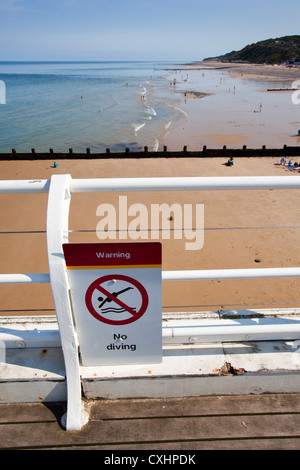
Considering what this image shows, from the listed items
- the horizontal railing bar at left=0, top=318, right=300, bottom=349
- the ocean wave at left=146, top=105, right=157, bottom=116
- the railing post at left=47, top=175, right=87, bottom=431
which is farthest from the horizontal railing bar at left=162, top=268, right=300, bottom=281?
the ocean wave at left=146, top=105, right=157, bottom=116

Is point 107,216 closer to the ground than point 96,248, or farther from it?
closer to the ground

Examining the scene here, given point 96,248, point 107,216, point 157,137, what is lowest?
point 107,216

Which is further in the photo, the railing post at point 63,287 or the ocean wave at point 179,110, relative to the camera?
the ocean wave at point 179,110

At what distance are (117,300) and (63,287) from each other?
32cm

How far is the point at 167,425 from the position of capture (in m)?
1.86

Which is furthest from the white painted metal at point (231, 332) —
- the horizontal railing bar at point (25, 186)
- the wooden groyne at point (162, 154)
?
the wooden groyne at point (162, 154)

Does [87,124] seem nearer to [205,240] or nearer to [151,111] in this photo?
[151,111]

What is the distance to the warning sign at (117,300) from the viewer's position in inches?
64.2

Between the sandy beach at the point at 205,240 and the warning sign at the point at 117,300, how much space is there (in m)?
4.45

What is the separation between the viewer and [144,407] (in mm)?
1971

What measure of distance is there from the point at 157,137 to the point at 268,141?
35.0 feet

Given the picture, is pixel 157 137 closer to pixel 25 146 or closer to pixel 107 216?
pixel 25 146

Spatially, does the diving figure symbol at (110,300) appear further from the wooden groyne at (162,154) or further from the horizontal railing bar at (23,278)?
the wooden groyne at (162,154)

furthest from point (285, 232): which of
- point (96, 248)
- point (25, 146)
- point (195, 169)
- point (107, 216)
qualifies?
point (25, 146)
